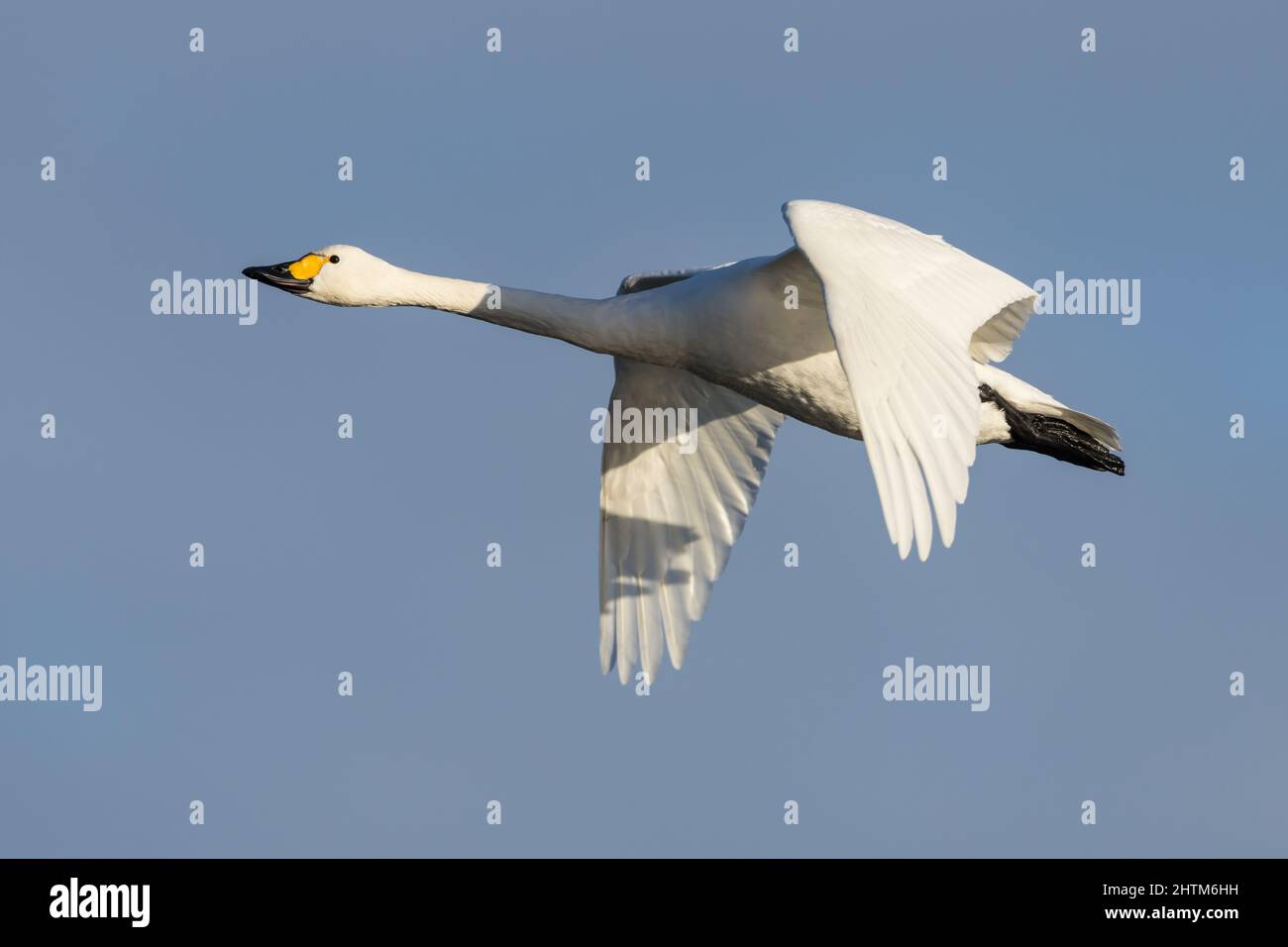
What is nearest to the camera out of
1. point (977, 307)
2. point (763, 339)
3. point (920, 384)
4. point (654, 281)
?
point (920, 384)

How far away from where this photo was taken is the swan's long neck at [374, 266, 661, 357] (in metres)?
14.8

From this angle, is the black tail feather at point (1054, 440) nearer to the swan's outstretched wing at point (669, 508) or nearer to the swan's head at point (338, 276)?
the swan's outstretched wing at point (669, 508)

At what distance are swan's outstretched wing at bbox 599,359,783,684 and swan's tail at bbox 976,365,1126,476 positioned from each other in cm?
242

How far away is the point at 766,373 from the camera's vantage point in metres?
14.7

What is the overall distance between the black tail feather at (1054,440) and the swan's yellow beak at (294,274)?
496 cm

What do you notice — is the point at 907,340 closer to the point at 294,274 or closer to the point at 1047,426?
the point at 1047,426

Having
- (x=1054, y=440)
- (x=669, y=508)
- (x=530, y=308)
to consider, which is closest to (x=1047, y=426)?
(x=1054, y=440)

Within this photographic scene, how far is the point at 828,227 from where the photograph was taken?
12.6m

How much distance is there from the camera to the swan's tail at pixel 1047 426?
1562 centimetres

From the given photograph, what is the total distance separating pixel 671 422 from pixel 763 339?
9.43ft

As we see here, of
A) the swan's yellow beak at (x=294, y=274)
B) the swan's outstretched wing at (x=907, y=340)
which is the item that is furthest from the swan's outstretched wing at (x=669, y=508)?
the swan's outstretched wing at (x=907, y=340)

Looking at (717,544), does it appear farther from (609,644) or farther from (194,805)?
(194,805)

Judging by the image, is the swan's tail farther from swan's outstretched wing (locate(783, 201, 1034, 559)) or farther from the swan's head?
the swan's head

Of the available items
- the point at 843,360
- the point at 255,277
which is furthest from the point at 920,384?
the point at 255,277
